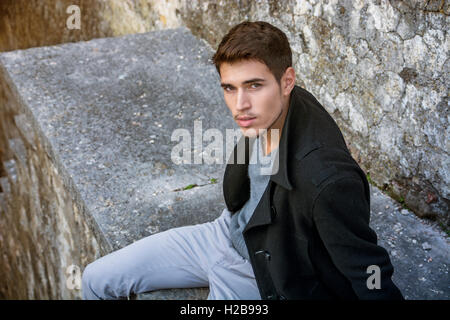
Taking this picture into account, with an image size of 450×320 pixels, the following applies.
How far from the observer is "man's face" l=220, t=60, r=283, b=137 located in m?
1.62

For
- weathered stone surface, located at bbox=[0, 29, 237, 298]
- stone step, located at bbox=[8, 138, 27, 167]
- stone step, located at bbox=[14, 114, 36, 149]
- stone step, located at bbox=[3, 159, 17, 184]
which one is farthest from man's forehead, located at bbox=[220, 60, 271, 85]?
stone step, located at bbox=[3, 159, 17, 184]

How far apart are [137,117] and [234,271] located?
182 centimetres

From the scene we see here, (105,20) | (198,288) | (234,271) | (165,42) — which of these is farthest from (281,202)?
(105,20)

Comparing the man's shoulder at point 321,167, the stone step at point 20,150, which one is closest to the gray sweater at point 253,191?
the man's shoulder at point 321,167

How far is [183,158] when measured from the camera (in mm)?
3104

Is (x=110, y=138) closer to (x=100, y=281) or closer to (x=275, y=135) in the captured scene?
(x=100, y=281)

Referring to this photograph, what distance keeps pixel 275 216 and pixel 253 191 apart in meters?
0.26

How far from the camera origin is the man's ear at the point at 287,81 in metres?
1.67

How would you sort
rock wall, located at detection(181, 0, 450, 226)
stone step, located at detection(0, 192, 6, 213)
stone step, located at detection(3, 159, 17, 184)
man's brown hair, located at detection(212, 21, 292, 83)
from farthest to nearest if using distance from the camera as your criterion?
1. stone step, located at detection(0, 192, 6, 213)
2. stone step, located at detection(3, 159, 17, 184)
3. rock wall, located at detection(181, 0, 450, 226)
4. man's brown hair, located at detection(212, 21, 292, 83)

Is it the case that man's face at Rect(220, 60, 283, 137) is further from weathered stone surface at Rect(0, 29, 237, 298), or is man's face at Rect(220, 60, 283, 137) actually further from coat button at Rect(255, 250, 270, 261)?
weathered stone surface at Rect(0, 29, 237, 298)

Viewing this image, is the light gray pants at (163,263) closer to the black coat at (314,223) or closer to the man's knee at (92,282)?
the man's knee at (92,282)

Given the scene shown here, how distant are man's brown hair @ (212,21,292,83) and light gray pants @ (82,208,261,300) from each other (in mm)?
693

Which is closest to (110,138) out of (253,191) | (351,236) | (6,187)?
(253,191)
